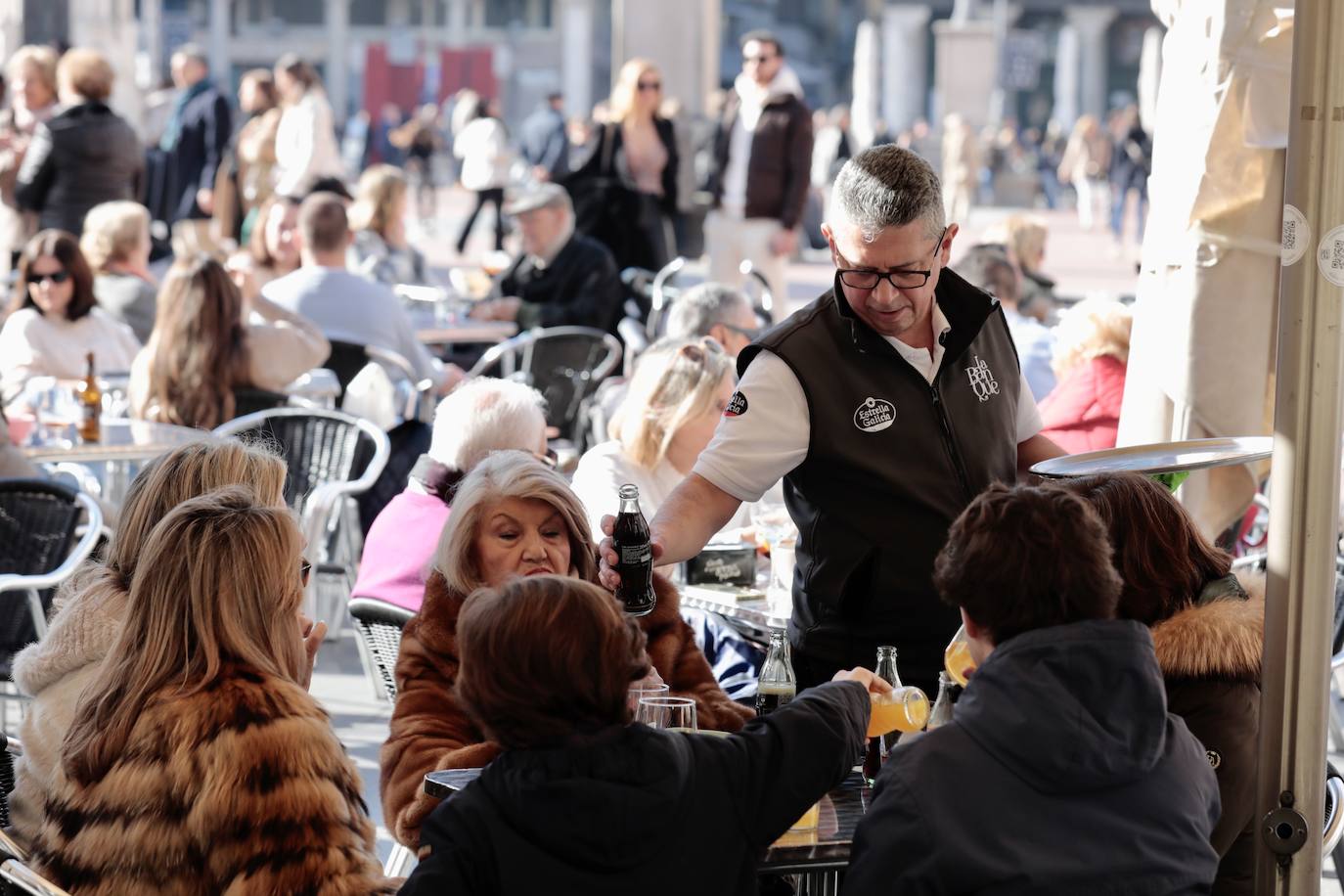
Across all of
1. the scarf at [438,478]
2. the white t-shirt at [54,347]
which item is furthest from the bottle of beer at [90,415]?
the scarf at [438,478]

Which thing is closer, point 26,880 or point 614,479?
point 26,880

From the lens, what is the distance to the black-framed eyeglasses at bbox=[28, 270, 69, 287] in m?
7.19

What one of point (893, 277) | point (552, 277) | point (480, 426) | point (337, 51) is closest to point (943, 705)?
point (893, 277)

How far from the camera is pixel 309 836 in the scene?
2.71m

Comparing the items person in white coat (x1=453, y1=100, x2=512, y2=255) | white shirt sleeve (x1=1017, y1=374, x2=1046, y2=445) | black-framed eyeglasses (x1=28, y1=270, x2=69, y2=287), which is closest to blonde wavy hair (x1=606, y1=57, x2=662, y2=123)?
black-framed eyeglasses (x1=28, y1=270, x2=69, y2=287)

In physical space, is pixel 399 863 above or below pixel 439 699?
below

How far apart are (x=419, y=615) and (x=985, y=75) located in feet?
107

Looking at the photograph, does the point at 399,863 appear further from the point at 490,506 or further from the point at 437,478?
the point at 490,506

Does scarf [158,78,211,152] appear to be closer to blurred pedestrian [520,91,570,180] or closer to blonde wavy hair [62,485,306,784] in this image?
blurred pedestrian [520,91,570,180]

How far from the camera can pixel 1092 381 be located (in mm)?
5746

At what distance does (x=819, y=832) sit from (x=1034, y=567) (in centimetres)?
59

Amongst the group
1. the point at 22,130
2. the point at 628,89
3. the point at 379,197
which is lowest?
the point at 379,197

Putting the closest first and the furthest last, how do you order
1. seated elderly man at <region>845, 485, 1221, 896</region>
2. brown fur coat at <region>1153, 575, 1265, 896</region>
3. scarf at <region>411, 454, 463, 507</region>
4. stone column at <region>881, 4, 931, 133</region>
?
seated elderly man at <region>845, 485, 1221, 896</region>
brown fur coat at <region>1153, 575, 1265, 896</region>
scarf at <region>411, 454, 463, 507</region>
stone column at <region>881, 4, 931, 133</region>

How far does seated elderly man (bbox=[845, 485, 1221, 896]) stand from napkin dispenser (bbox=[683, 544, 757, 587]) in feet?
7.71
